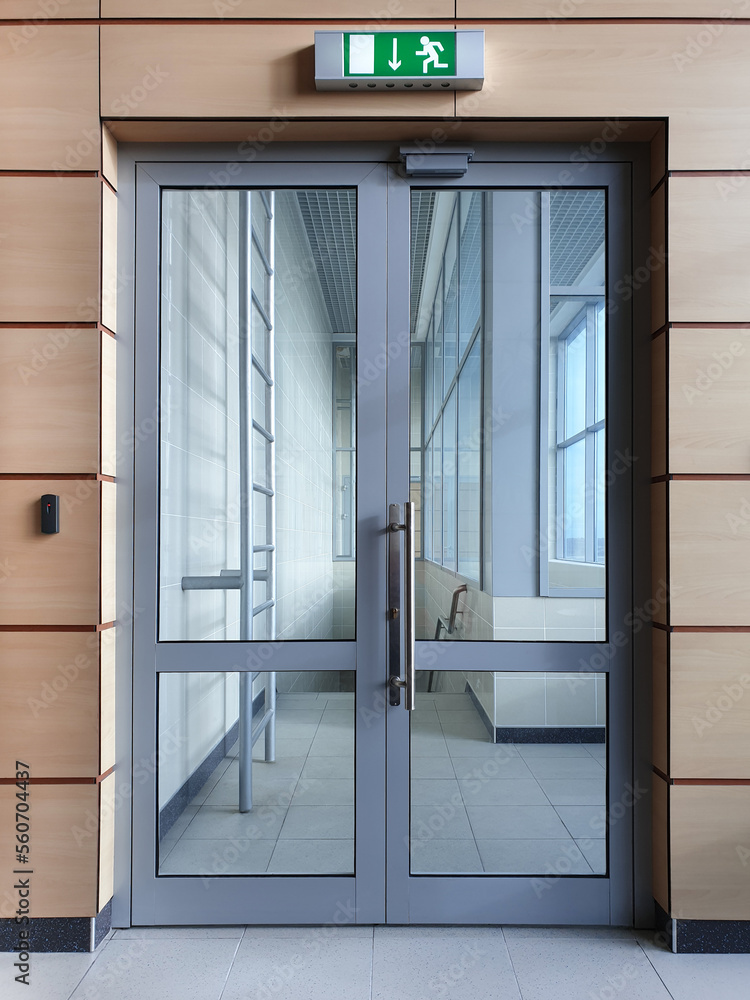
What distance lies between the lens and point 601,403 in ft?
7.66

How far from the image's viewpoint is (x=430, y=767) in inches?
91.1

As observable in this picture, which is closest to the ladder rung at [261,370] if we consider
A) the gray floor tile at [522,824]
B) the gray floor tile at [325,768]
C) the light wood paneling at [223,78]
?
the light wood paneling at [223,78]

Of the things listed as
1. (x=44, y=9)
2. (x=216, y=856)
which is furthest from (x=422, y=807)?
(x=44, y=9)

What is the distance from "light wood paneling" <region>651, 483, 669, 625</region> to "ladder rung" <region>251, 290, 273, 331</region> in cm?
134

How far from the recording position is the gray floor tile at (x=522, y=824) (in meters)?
2.31

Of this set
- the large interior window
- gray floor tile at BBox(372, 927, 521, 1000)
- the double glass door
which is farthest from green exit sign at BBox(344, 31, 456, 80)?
gray floor tile at BBox(372, 927, 521, 1000)

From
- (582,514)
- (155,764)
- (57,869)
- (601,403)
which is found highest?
(601,403)

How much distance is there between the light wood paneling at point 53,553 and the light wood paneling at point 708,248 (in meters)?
1.87

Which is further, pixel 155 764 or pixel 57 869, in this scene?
pixel 155 764

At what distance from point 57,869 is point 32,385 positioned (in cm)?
145

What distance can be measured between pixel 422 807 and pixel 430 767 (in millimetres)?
129

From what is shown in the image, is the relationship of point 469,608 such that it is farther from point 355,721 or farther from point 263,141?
point 263,141

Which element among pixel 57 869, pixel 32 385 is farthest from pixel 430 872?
pixel 32 385

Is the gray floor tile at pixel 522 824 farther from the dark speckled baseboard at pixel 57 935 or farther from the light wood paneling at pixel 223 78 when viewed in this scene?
the light wood paneling at pixel 223 78
